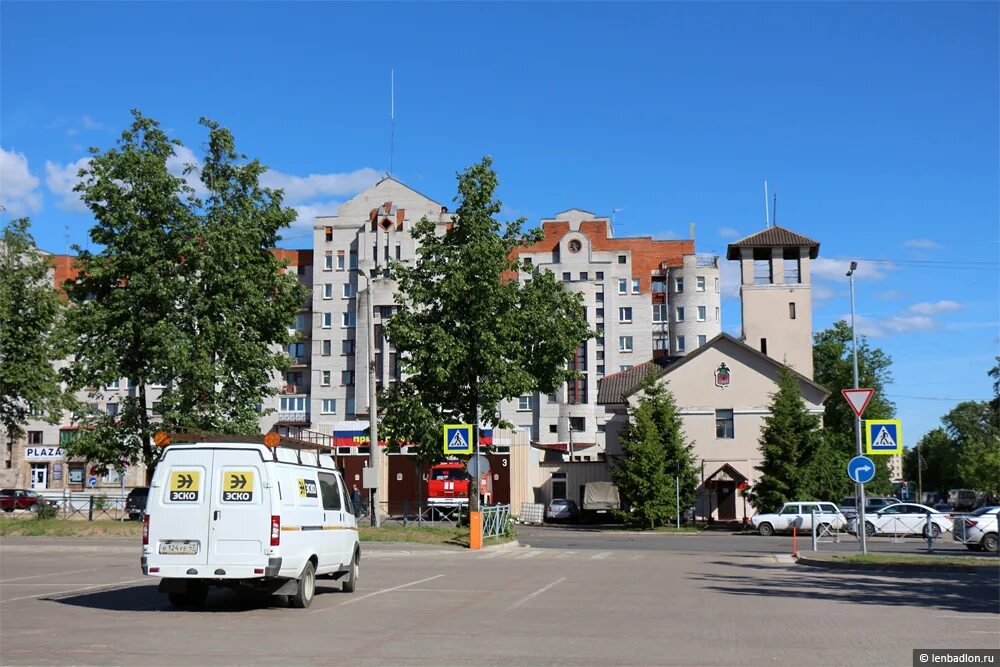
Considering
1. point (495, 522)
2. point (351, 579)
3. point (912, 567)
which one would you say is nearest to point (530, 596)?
point (351, 579)

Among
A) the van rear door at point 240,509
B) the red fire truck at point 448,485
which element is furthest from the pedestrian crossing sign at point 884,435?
the red fire truck at point 448,485

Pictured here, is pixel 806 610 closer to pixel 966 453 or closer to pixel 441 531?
pixel 441 531

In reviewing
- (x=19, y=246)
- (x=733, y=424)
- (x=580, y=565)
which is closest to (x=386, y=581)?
(x=580, y=565)

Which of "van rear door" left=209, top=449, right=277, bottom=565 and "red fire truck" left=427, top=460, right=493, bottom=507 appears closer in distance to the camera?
"van rear door" left=209, top=449, right=277, bottom=565

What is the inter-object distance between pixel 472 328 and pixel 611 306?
61.0m

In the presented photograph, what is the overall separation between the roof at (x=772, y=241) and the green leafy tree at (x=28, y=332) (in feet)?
133

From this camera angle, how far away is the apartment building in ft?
290

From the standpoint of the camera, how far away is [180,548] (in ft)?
45.2

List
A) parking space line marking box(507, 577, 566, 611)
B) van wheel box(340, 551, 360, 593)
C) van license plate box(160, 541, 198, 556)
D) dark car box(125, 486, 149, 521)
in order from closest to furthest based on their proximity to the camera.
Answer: van license plate box(160, 541, 198, 556) < parking space line marking box(507, 577, 566, 611) < van wheel box(340, 551, 360, 593) < dark car box(125, 486, 149, 521)

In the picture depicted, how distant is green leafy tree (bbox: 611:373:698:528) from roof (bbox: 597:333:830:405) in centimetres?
294

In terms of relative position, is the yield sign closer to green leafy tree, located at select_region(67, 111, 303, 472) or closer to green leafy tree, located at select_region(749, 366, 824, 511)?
green leafy tree, located at select_region(67, 111, 303, 472)

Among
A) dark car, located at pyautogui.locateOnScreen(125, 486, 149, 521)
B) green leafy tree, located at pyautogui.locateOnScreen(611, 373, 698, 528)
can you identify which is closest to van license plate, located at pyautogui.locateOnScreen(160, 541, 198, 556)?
dark car, located at pyautogui.locateOnScreen(125, 486, 149, 521)

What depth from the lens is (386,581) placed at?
788 inches

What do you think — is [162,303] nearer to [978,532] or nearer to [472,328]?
[472,328]
